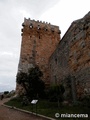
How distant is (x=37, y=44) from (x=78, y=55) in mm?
11035

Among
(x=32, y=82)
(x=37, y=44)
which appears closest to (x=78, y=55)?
(x=32, y=82)

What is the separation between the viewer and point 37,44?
68.2 ft

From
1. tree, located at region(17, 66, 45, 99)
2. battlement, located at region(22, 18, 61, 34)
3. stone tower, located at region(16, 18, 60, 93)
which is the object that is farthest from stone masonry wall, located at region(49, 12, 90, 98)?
battlement, located at region(22, 18, 61, 34)

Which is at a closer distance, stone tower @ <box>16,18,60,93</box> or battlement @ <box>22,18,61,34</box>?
stone tower @ <box>16,18,60,93</box>

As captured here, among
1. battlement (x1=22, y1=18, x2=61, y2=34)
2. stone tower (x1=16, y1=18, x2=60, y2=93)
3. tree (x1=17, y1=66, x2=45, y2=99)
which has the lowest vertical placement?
tree (x1=17, y1=66, x2=45, y2=99)

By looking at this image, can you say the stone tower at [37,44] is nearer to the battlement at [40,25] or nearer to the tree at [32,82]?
the battlement at [40,25]

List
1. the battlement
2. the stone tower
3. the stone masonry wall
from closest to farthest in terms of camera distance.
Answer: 1. the stone masonry wall
2. the stone tower
3. the battlement

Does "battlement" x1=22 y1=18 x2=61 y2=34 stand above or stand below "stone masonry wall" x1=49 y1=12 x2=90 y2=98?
above

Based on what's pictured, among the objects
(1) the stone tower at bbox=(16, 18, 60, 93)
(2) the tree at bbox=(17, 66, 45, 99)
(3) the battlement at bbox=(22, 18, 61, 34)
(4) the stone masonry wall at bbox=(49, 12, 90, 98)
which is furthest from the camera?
(3) the battlement at bbox=(22, 18, 61, 34)

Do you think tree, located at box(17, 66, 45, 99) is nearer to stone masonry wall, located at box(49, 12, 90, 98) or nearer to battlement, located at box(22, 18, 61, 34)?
stone masonry wall, located at box(49, 12, 90, 98)

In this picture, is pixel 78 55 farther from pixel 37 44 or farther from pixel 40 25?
pixel 40 25

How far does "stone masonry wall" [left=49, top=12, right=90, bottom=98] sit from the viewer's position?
367 inches

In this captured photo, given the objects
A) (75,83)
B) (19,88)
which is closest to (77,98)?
(75,83)

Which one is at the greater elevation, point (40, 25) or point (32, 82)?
point (40, 25)
